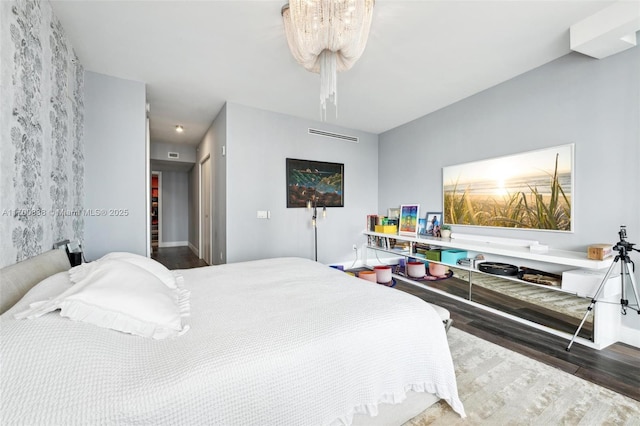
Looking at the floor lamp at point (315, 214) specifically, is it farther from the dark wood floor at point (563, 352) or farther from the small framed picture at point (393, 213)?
the dark wood floor at point (563, 352)

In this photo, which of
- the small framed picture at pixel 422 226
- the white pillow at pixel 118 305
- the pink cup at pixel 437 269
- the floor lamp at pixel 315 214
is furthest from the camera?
the floor lamp at pixel 315 214

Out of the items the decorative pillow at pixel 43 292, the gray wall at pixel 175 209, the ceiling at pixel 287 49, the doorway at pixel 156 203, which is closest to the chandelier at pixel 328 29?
the ceiling at pixel 287 49

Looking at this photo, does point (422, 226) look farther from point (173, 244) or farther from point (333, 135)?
point (173, 244)

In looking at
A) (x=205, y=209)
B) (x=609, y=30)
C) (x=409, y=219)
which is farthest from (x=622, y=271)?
(x=205, y=209)

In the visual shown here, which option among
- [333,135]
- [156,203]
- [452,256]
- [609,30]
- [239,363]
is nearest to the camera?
[239,363]

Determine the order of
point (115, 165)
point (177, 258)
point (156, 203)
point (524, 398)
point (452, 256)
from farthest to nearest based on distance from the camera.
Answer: point (156, 203) → point (177, 258) → point (452, 256) → point (115, 165) → point (524, 398)

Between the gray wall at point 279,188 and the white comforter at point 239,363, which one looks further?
the gray wall at point 279,188

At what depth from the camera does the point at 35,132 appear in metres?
1.62

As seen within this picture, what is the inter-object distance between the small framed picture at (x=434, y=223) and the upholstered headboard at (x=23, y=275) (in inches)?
155

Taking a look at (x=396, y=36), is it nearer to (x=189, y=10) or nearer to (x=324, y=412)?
(x=189, y=10)

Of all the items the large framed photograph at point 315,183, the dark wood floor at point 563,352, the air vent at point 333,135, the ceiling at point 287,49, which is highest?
the ceiling at point 287,49

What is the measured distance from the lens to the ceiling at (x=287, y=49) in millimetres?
1979

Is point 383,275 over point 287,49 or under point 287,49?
under

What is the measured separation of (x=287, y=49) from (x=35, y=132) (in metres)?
1.96
